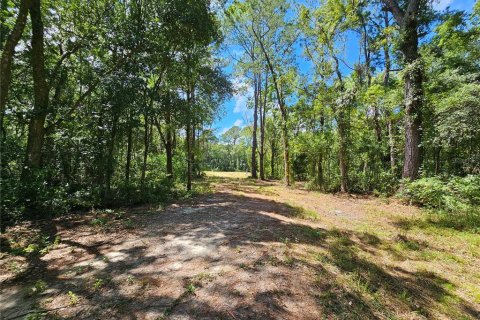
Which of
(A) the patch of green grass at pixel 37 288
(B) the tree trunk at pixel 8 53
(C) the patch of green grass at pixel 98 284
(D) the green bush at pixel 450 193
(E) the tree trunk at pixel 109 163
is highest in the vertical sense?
(B) the tree trunk at pixel 8 53

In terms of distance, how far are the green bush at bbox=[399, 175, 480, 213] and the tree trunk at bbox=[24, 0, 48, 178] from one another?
1054cm

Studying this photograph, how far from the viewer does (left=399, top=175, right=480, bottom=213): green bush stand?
19.7 ft

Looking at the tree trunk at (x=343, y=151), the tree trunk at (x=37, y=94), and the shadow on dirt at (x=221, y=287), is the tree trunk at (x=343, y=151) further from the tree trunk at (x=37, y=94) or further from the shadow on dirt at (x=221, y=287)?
the tree trunk at (x=37, y=94)

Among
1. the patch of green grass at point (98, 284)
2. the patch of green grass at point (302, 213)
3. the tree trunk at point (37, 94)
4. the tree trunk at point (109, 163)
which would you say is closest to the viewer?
the patch of green grass at point (98, 284)

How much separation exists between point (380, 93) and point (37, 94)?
37.0 feet

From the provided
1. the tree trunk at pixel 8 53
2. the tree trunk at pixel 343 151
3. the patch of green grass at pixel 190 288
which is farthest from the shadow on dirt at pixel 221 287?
the tree trunk at pixel 343 151

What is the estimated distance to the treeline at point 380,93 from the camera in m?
7.74

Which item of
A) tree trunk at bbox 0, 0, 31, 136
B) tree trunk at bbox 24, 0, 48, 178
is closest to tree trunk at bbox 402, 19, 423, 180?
tree trunk at bbox 0, 0, 31, 136

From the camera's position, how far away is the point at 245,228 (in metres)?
5.02

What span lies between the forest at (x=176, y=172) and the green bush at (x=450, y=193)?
0.05 meters

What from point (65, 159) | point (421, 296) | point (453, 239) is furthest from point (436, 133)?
point (65, 159)

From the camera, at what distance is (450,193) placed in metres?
6.43

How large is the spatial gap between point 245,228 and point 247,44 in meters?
15.6

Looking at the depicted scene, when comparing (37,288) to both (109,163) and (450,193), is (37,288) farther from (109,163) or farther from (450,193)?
(450,193)
